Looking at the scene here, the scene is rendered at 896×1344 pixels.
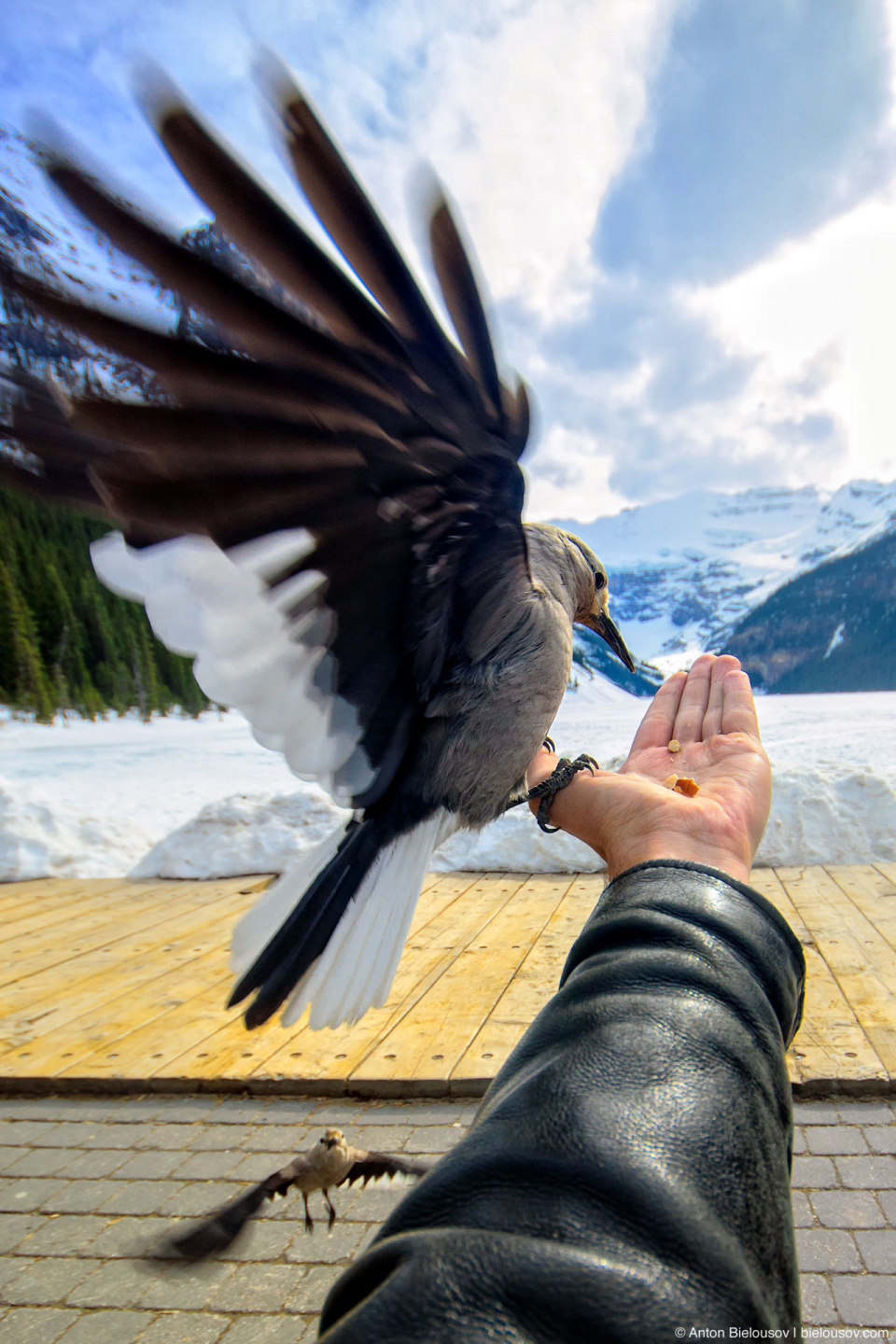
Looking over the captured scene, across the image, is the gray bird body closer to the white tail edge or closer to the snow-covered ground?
the white tail edge

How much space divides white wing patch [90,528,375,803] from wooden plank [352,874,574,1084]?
4.34 feet

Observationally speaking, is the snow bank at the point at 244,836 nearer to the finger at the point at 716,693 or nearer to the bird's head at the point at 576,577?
the bird's head at the point at 576,577

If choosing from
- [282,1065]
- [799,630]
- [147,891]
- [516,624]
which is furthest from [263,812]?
[799,630]

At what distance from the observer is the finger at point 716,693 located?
6.79 feet

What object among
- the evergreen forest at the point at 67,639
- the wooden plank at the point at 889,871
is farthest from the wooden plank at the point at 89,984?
the evergreen forest at the point at 67,639

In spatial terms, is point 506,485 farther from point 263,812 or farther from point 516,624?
point 263,812

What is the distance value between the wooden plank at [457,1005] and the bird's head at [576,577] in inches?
58.9

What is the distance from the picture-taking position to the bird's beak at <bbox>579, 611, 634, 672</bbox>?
2.87m

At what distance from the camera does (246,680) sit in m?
1.53

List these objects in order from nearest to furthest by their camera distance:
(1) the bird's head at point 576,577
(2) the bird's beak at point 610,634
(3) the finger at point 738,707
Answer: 1. (3) the finger at point 738,707
2. (1) the bird's head at point 576,577
3. (2) the bird's beak at point 610,634

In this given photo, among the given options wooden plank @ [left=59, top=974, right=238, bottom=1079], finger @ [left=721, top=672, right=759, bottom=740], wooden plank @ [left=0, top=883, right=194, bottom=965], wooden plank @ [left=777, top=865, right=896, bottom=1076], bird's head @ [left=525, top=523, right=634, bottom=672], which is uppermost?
bird's head @ [left=525, top=523, right=634, bottom=672]

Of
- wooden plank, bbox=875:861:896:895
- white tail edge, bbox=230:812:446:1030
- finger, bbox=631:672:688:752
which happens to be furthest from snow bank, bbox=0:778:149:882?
wooden plank, bbox=875:861:896:895

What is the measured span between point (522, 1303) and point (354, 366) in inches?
43.9

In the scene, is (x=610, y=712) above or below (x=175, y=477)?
below
